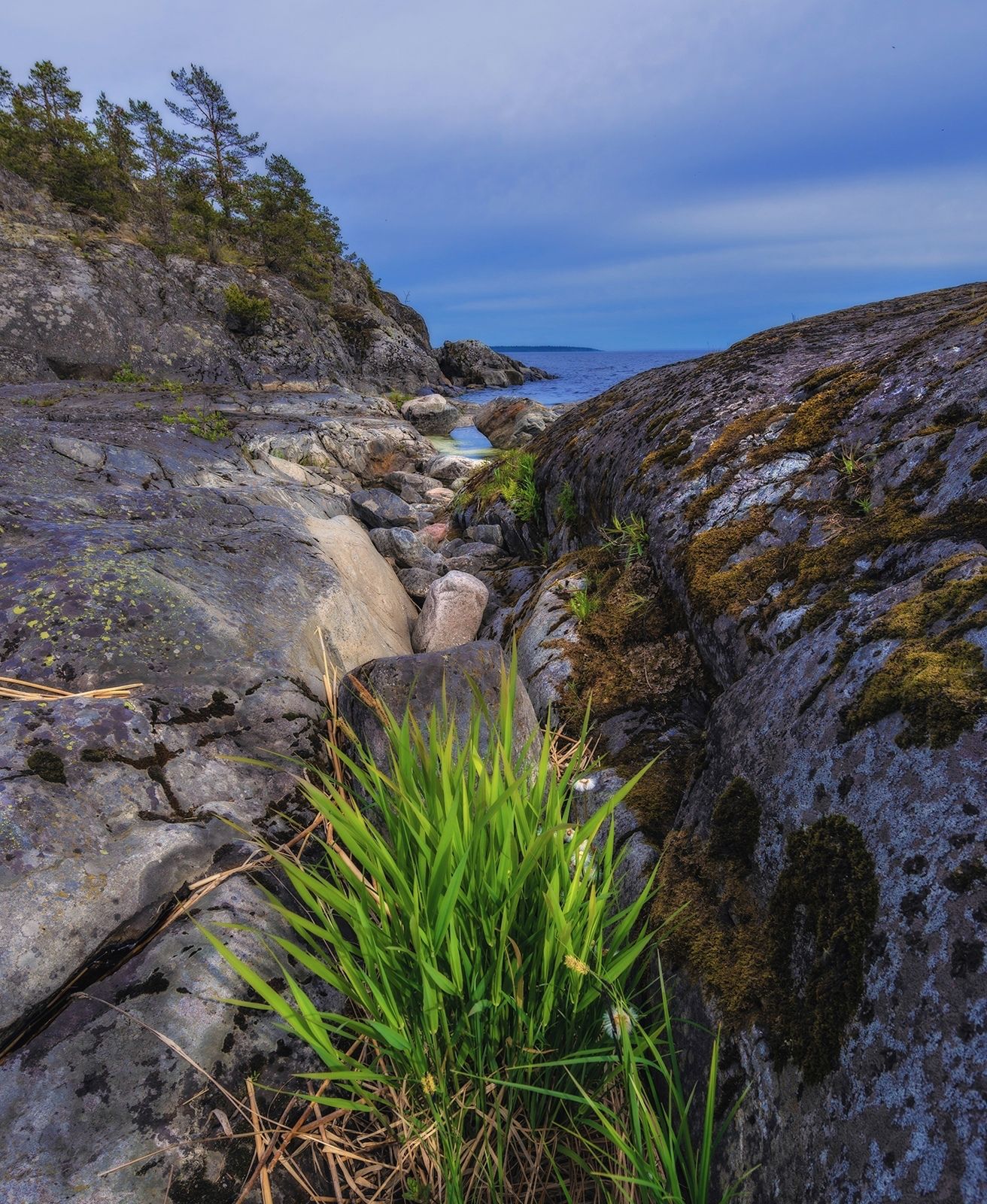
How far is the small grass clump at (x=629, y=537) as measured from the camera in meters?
4.07

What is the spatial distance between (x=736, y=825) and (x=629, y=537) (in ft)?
8.74

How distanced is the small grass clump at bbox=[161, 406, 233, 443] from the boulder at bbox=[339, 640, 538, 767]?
10.1m

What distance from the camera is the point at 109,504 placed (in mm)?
4184

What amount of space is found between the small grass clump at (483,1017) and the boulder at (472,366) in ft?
186

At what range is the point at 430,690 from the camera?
114 inches

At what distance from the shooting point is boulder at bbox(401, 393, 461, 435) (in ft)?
90.9

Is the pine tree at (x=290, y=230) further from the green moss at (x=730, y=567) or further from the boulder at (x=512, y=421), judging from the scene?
the green moss at (x=730, y=567)

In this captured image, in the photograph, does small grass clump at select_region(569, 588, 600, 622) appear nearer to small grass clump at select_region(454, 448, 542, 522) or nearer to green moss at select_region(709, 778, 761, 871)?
green moss at select_region(709, 778, 761, 871)

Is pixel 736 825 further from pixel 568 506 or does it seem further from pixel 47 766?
pixel 568 506

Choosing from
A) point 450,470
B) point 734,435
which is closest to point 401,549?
point 734,435

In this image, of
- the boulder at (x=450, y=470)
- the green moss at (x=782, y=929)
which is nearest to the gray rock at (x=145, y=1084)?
the green moss at (x=782, y=929)

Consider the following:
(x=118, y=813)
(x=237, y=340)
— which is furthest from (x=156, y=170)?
(x=118, y=813)

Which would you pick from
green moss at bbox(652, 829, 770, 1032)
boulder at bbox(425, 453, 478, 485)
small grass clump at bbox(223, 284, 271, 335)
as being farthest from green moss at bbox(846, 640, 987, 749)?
small grass clump at bbox(223, 284, 271, 335)

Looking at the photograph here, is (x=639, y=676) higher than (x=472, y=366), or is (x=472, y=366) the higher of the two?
(x=472, y=366)
